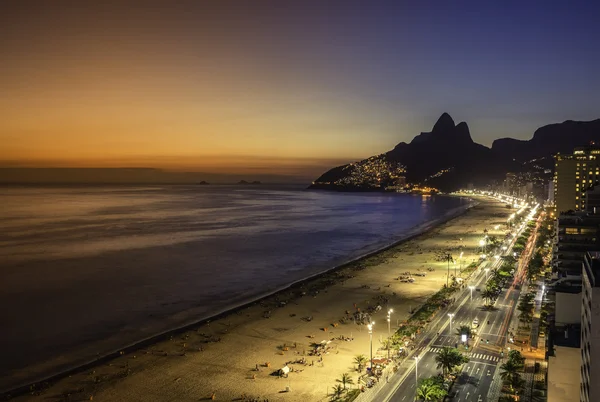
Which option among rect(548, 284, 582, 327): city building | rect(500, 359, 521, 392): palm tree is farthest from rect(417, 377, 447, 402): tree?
rect(548, 284, 582, 327): city building

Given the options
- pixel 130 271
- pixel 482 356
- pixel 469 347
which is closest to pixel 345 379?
pixel 482 356

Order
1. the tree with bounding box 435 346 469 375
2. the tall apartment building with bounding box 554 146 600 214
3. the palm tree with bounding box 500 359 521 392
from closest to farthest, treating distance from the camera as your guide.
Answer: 1. the palm tree with bounding box 500 359 521 392
2. the tree with bounding box 435 346 469 375
3. the tall apartment building with bounding box 554 146 600 214

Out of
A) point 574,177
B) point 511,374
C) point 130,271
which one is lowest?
point 130,271

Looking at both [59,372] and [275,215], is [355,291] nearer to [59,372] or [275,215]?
[59,372]

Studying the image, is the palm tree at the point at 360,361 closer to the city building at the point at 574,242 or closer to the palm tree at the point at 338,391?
the palm tree at the point at 338,391

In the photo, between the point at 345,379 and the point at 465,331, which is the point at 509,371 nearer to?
the point at 465,331

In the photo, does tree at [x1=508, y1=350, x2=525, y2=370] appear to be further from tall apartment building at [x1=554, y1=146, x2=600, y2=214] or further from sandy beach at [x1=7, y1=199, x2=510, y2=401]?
tall apartment building at [x1=554, y1=146, x2=600, y2=214]
